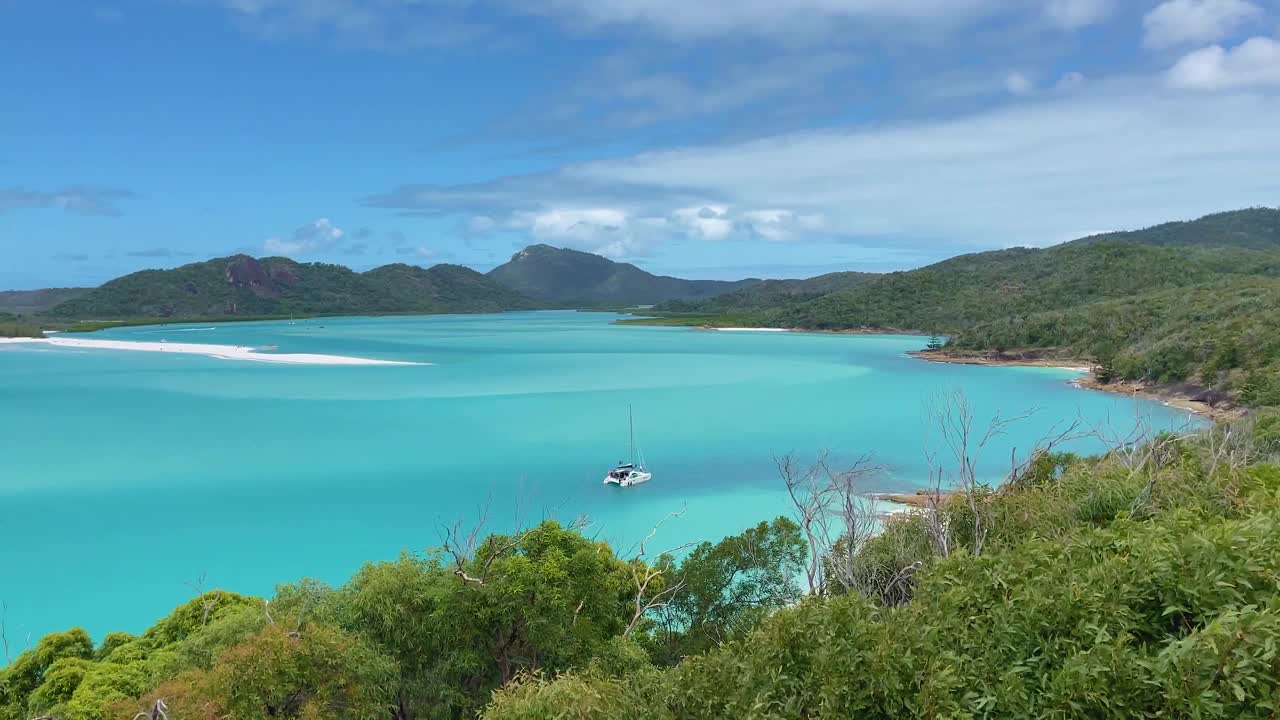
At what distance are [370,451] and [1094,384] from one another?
122 feet

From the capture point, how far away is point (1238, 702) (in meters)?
3.64

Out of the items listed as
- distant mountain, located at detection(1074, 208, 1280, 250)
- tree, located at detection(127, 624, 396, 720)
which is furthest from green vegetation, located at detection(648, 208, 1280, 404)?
tree, located at detection(127, 624, 396, 720)

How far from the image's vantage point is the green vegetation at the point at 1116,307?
38.0 metres

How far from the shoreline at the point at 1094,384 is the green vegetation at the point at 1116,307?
74 cm

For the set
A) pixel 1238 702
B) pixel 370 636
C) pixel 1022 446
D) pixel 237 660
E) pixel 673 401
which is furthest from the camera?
pixel 673 401

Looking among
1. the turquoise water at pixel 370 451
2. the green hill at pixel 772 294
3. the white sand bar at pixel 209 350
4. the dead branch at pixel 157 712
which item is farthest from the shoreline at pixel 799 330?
the dead branch at pixel 157 712

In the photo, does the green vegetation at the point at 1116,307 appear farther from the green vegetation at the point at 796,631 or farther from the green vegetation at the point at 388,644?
the green vegetation at the point at 388,644

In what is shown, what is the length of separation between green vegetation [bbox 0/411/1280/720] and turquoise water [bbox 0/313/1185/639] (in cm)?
643

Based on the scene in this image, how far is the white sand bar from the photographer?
59750 millimetres

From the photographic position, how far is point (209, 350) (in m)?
70.5

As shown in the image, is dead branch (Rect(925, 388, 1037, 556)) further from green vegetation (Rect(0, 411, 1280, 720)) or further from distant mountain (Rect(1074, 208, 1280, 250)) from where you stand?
distant mountain (Rect(1074, 208, 1280, 250))

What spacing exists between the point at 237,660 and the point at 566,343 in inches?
2983

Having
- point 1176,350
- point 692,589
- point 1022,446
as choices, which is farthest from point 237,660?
point 1176,350

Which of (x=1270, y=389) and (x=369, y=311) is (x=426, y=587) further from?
(x=369, y=311)
